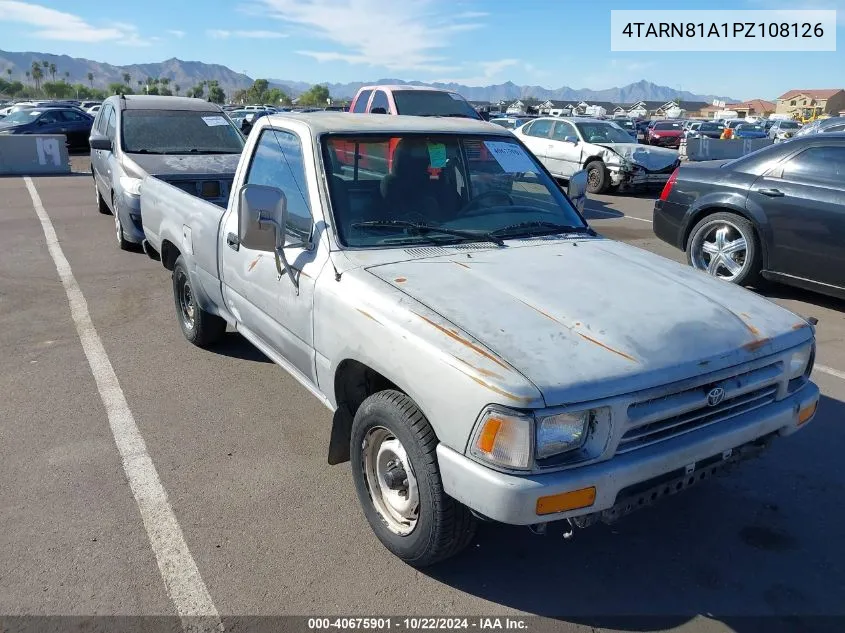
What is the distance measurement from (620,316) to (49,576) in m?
2.62

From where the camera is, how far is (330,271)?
3.18 m

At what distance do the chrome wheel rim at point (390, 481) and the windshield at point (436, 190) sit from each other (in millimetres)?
978

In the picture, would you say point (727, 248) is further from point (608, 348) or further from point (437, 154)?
point (608, 348)

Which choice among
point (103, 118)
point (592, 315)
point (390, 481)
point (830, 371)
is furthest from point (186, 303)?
point (103, 118)

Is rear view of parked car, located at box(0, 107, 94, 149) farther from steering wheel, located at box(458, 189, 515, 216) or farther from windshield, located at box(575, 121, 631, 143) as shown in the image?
steering wheel, located at box(458, 189, 515, 216)

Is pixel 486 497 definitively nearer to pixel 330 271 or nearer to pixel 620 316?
pixel 620 316

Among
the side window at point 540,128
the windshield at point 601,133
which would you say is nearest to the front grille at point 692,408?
the windshield at point 601,133

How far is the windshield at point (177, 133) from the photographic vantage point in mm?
8773

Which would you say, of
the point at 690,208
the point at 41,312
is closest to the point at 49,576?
the point at 41,312

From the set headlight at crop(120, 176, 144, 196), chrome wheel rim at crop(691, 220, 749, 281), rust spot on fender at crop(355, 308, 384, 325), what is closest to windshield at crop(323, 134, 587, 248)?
rust spot on fender at crop(355, 308, 384, 325)

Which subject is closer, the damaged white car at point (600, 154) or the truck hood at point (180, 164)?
the truck hood at point (180, 164)

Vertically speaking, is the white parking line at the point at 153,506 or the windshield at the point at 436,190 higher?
the windshield at the point at 436,190

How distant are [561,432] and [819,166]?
5.67 m

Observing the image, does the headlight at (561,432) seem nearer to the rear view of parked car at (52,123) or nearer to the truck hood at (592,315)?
the truck hood at (592,315)
